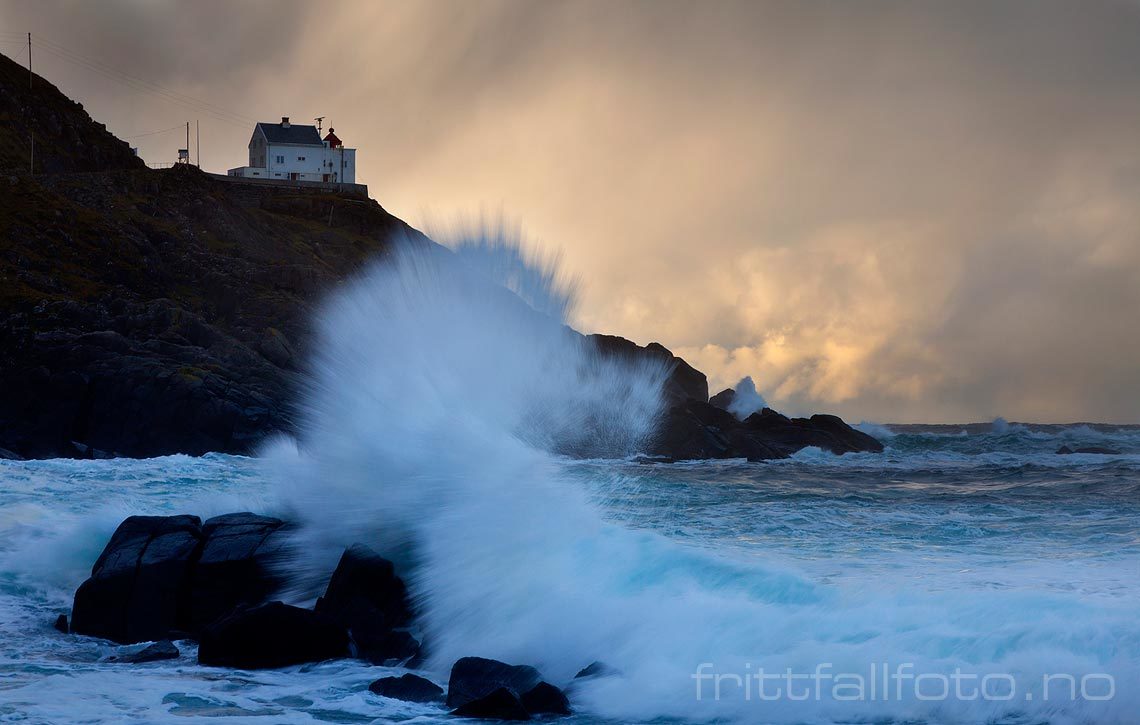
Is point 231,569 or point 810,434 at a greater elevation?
point 810,434

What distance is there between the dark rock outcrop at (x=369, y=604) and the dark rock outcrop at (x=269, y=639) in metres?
0.24

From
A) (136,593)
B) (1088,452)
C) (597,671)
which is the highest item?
(1088,452)

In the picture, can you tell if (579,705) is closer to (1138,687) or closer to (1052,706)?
(1052,706)

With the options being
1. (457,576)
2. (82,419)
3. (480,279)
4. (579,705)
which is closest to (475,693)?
(579,705)

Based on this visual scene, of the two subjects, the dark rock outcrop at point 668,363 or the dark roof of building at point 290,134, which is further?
the dark roof of building at point 290,134

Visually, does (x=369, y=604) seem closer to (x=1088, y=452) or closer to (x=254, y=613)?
(x=254, y=613)

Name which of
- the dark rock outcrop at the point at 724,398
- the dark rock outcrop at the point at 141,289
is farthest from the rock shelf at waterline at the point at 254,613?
the dark rock outcrop at the point at 724,398

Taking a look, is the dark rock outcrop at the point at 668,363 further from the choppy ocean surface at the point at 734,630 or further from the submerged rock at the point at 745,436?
the choppy ocean surface at the point at 734,630

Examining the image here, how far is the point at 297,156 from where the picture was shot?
75.3 m

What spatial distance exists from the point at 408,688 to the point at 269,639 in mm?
1527

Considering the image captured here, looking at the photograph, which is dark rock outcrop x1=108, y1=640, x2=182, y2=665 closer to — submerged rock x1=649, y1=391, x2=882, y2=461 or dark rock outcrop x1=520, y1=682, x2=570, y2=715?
dark rock outcrop x1=520, y1=682, x2=570, y2=715

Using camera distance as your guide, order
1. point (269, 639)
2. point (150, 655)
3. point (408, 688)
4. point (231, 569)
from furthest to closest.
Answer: point (231, 569), point (150, 655), point (269, 639), point (408, 688)

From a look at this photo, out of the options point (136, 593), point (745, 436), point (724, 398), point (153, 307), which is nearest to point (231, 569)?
point (136, 593)

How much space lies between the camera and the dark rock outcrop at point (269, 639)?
23.8ft
